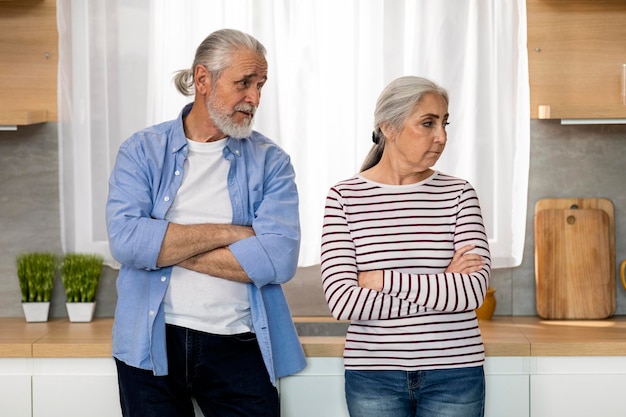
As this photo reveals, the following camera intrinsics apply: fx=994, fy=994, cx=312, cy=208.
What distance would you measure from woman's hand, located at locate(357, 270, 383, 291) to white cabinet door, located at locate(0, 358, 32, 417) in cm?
105

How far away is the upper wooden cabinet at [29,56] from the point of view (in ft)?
10.9

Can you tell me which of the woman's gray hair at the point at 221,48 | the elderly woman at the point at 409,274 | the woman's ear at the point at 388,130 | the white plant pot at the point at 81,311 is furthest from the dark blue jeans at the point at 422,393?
the white plant pot at the point at 81,311

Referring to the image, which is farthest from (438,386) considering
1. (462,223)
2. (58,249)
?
(58,249)

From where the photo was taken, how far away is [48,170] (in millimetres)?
3352

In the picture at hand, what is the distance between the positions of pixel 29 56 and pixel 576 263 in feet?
6.35

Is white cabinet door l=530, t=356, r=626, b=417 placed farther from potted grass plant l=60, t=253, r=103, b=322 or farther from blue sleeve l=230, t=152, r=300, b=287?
potted grass plant l=60, t=253, r=103, b=322

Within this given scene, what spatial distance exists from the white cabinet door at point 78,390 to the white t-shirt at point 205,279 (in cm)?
45

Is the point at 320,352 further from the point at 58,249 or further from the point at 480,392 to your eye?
the point at 58,249

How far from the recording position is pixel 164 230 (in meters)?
2.42

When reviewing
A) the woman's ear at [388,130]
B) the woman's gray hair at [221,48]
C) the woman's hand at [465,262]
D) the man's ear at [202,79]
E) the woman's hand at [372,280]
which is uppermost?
the woman's gray hair at [221,48]

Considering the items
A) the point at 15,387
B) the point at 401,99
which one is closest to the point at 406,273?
the point at 401,99

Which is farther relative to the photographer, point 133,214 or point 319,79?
point 319,79

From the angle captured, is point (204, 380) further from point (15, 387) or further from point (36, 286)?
point (36, 286)

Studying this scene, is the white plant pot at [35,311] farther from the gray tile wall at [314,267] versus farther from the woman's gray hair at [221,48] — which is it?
the woman's gray hair at [221,48]
